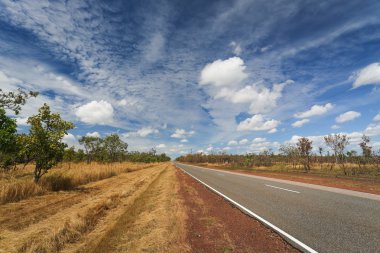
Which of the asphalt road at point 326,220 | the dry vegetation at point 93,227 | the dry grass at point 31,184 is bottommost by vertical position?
the dry vegetation at point 93,227

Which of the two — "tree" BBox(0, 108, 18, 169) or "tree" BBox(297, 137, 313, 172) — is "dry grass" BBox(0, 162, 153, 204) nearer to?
"tree" BBox(0, 108, 18, 169)

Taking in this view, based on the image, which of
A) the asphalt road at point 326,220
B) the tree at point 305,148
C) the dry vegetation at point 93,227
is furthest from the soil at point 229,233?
the tree at point 305,148

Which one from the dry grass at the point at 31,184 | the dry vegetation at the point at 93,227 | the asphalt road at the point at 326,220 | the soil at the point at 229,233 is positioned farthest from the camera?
the dry grass at the point at 31,184

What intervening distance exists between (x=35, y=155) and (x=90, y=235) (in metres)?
9.73

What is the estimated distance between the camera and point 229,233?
632cm

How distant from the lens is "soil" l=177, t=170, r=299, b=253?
5.30 meters

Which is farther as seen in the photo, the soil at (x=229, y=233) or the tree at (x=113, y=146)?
the tree at (x=113, y=146)

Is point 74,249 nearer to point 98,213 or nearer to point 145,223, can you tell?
point 145,223

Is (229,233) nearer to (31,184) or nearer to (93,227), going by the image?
(93,227)

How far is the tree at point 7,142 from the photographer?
594 inches

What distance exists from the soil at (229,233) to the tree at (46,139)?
9637 millimetres

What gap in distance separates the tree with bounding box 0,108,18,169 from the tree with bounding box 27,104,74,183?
179 cm

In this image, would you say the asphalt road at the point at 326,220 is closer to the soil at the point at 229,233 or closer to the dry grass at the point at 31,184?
the soil at the point at 229,233

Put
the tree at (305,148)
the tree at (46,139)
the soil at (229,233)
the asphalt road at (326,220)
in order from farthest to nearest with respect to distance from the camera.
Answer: the tree at (305,148), the tree at (46,139), the soil at (229,233), the asphalt road at (326,220)
